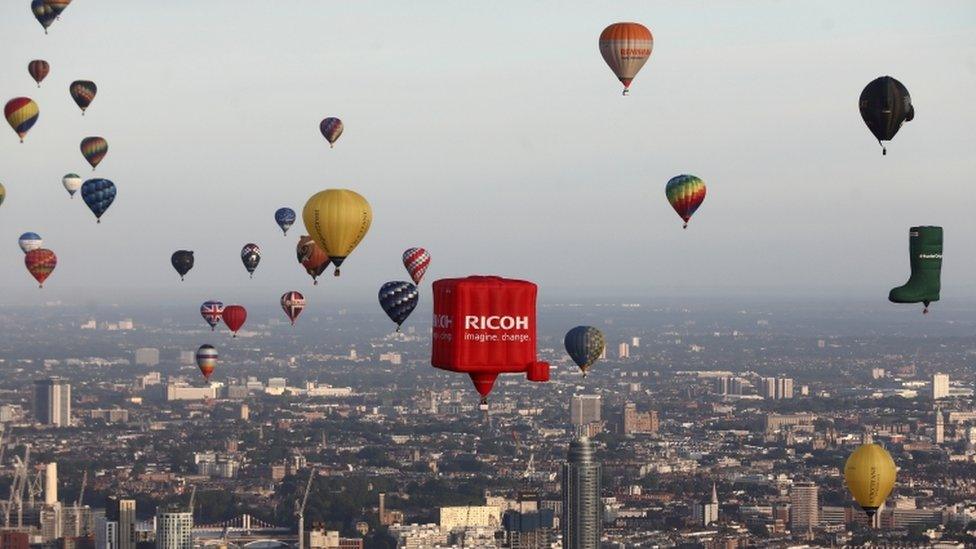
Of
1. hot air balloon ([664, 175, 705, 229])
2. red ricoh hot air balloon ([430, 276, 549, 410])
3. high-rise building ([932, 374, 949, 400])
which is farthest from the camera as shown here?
high-rise building ([932, 374, 949, 400])

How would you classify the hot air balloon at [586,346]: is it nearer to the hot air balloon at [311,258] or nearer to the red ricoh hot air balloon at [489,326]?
the hot air balloon at [311,258]

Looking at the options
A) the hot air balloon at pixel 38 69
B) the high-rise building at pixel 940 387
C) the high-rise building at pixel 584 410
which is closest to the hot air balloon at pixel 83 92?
the hot air balloon at pixel 38 69

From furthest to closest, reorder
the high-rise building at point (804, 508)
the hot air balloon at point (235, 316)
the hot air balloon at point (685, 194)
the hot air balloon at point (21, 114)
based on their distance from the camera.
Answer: the high-rise building at point (804, 508) < the hot air balloon at point (235, 316) < the hot air balloon at point (21, 114) < the hot air balloon at point (685, 194)

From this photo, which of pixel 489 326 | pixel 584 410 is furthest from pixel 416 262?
pixel 584 410

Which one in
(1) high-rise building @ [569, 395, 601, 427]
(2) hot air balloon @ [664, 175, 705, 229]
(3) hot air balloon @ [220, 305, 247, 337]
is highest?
(2) hot air balloon @ [664, 175, 705, 229]

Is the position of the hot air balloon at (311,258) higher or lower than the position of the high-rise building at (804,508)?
higher

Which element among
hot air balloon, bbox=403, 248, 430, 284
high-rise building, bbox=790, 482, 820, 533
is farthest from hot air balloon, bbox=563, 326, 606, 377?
high-rise building, bbox=790, 482, 820, 533

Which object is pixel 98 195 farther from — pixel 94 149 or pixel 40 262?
pixel 40 262

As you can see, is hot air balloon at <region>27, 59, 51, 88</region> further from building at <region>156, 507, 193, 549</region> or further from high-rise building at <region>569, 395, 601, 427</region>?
high-rise building at <region>569, 395, 601, 427</region>
